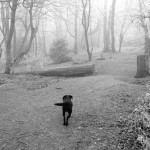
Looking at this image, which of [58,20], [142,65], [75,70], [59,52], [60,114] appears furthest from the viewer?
[58,20]

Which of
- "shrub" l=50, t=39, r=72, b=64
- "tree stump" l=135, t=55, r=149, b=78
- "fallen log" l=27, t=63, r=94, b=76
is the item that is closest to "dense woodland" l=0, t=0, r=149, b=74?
"shrub" l=50, t=39, r=72, b=64

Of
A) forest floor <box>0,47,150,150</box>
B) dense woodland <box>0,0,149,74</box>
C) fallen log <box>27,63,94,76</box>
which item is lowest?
forest floor <box>0,47,150,150</box>

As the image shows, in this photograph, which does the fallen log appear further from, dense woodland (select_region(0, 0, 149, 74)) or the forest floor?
dense woodland (select_region(0, 0, 149, 74))

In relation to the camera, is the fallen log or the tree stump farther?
the fallen log

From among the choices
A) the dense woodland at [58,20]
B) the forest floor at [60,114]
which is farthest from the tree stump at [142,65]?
the dense woodland at [58,20]

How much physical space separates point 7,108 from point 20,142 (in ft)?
8.57

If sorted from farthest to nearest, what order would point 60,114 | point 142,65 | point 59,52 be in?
point 59,52, point 142,65, point 60,114

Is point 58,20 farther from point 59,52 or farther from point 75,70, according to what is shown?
point 75,70

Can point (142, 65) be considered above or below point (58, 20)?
below

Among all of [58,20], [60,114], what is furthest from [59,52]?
[60,114]

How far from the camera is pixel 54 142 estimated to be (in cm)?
439

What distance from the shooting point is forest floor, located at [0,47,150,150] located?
438 centimetres

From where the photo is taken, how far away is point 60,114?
598 cm

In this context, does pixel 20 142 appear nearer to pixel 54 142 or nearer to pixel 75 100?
pixel 54 142
